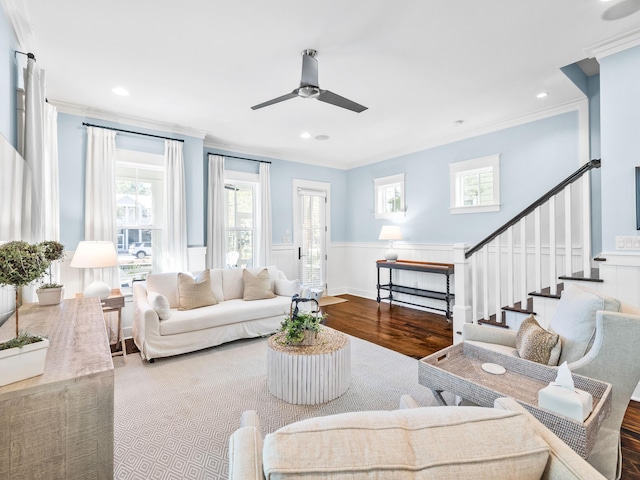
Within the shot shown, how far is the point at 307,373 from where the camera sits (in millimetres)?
2340

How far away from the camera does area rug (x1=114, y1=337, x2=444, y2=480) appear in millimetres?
1820

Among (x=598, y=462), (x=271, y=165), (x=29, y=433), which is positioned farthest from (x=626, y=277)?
(x=271, y=165)

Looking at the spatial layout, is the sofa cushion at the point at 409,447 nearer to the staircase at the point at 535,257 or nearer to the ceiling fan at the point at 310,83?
the ceiling fan at the point at 310,83

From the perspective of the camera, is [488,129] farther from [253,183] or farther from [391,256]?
[253,183]

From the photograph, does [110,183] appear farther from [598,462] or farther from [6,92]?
[598,462]

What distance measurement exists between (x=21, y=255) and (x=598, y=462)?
2.72m

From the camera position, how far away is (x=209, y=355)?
3.32 metres

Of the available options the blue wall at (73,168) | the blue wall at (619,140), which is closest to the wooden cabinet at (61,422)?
the blue wall at (73,168)

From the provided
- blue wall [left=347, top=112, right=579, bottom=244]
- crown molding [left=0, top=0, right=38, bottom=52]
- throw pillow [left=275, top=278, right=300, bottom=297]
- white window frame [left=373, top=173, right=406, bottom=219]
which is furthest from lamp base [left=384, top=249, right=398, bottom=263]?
crown molding [left=0, top=0, right=38, bottom=52]

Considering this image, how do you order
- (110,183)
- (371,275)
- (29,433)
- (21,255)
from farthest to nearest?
(371,275)
(110,183)
(21,255)
(29,433)

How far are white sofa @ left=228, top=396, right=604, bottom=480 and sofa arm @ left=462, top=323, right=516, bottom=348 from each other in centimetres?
163

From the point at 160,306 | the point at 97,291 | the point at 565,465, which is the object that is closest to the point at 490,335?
the point at 565,465

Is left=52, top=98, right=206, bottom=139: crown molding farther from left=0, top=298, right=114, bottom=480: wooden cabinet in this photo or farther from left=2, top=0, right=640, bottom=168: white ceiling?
left=0, top=298, right=114, bottom=480: wooden cabinet

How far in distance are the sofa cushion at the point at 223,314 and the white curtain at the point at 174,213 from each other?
103 cm
